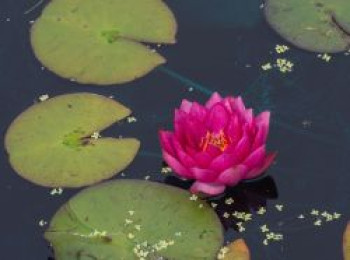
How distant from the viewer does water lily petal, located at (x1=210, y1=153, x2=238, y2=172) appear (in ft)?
7.21

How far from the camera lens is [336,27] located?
107 inches

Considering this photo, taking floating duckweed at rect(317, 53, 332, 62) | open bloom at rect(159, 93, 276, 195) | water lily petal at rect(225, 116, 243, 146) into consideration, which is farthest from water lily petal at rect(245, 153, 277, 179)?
floating duckweed at rect(317, 53, 332, 62)

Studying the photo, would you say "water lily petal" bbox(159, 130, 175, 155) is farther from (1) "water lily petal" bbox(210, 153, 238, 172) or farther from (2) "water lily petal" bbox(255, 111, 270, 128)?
(2) "water lily petal" bbox(255, 111, 270, 128)

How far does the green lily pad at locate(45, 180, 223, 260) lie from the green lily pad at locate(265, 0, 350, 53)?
2.42 ft

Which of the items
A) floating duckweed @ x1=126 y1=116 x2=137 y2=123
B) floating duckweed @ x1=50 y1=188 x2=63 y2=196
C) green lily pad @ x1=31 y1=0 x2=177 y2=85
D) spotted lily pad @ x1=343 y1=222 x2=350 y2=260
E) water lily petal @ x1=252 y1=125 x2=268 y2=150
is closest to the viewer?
spotted lily pad @ x1=343 y1=222 x2=350 y2=260

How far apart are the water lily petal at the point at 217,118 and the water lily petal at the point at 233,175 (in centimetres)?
13

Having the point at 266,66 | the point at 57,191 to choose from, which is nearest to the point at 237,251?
the point at 57,191

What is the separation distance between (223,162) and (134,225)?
0.30 m

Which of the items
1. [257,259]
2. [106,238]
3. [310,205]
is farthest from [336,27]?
[106,238]

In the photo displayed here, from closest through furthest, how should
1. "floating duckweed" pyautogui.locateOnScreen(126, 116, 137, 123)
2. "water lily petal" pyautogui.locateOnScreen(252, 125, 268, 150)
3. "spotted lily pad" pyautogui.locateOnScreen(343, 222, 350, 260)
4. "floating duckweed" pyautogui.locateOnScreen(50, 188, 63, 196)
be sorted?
"spotted lily pad" pyautogui.locateOnScreen(343, 222, 350, 260), "water lily petal" pyautogui.locateOnScreen(252, 125, 268, 150), "floating duckweed" pyautogui.locateOnScreen(50, 188, 63, 196), "floating duckweed" pyautogui.locateOnScreen(126, 116, 137, 123)

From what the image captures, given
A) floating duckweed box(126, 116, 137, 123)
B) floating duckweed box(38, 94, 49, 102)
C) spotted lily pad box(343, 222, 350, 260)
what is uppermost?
floating duckweed box(38, 94, 49, 102)

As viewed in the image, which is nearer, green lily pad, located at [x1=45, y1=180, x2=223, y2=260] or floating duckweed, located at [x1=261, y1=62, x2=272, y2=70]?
green lily pad, located at [x1=45, y1=180, x2=223, y2=260]

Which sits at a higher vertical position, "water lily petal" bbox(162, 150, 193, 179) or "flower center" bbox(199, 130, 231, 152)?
"flower center" bbox(199, 130, 231, 152)

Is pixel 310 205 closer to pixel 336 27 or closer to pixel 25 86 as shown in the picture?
pixel 336 27
